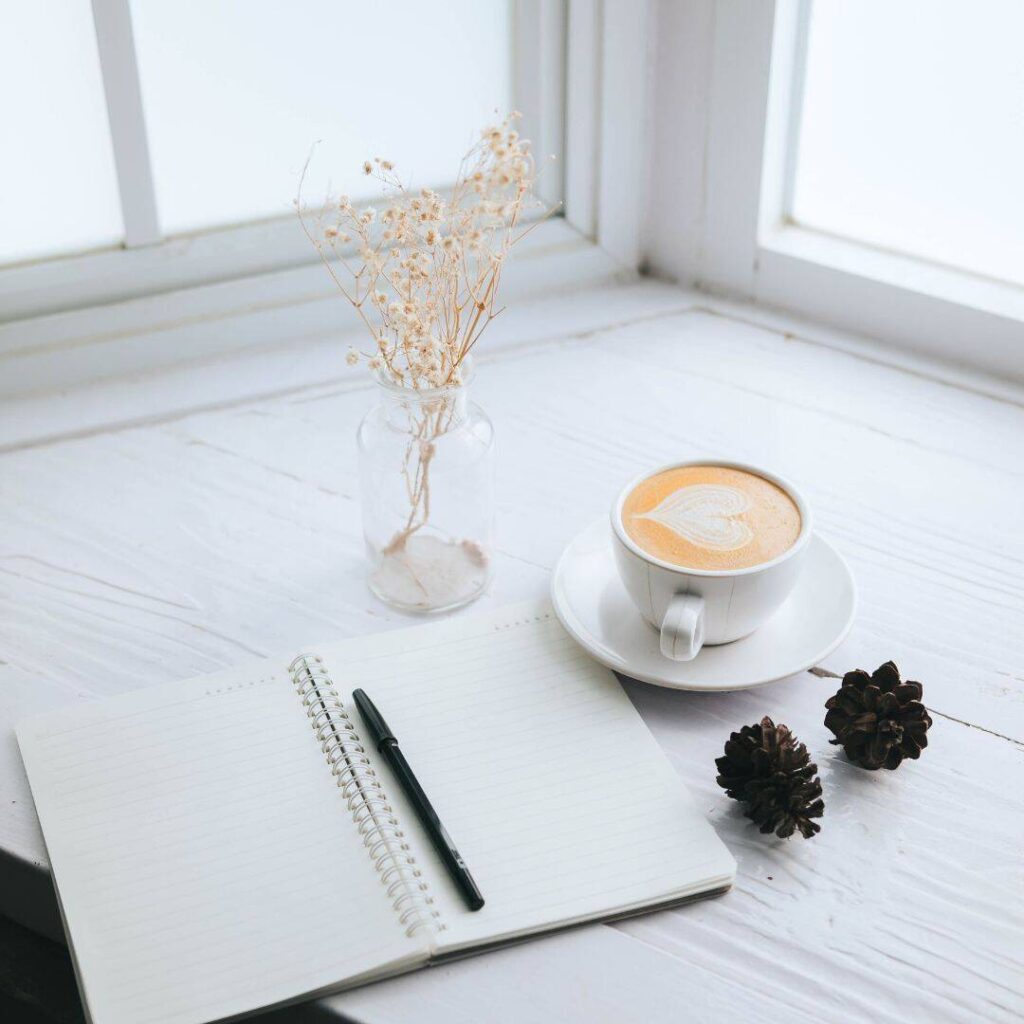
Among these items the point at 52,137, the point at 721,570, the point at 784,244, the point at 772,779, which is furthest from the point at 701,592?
the point at 52,137

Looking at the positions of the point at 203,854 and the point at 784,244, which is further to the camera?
the point at 784,244

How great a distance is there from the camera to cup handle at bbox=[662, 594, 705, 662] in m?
0.76

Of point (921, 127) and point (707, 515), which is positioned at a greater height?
point (921, 127)

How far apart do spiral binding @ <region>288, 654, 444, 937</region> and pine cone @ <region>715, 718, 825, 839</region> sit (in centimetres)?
18

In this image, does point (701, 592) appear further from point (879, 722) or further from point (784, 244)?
point (784, 244)

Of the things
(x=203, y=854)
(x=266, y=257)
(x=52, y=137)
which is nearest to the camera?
(x=203, y=854)

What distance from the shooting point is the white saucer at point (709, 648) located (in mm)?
807

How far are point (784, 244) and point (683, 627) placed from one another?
0.61m

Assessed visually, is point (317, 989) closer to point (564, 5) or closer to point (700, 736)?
point (700, 736)

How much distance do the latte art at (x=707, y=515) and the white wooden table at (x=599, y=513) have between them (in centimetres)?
10

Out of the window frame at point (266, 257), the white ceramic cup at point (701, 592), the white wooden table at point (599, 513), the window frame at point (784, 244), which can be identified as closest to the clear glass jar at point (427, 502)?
the white wooden table at point (599, 513)

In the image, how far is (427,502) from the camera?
Result: 90 centimetres

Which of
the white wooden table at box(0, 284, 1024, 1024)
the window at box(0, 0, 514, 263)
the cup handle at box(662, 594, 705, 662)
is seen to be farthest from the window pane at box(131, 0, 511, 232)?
the cup handle at box(662, 594, 705, 662)

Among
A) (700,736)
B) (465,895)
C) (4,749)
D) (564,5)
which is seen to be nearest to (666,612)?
(700,736)
